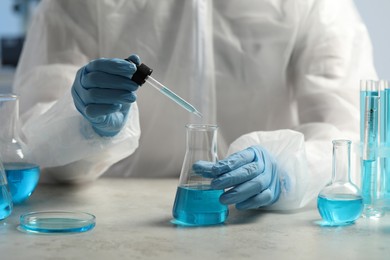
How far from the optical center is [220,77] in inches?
77.6

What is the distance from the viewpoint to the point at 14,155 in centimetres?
152

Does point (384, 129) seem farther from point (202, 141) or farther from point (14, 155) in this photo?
point (14, 155)

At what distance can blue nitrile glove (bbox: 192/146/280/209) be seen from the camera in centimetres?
131

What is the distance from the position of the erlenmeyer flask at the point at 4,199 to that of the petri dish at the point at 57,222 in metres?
0.03

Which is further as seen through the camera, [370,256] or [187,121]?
[187,121]

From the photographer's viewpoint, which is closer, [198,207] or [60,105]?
[198,207]

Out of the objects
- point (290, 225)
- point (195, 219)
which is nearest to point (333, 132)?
point (290, 225)

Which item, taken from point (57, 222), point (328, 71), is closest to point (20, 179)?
point (57, 222)

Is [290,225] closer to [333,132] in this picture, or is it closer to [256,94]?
[333,132]

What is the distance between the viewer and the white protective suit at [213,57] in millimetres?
1920

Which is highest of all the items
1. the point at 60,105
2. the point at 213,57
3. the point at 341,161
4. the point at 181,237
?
the point at 213,57

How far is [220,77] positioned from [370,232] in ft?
2.60

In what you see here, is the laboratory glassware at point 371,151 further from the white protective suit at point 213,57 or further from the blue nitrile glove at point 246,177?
the white protective suit at point 213,57

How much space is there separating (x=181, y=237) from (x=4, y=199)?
0.38 metres
